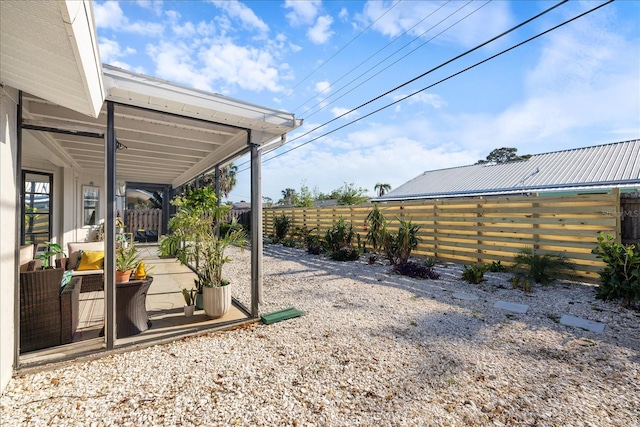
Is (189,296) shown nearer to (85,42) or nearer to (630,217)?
(85,42)

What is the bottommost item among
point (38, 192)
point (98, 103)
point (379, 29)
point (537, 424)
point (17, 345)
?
point (537, 424)

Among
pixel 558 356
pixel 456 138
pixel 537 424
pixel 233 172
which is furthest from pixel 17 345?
pixel 233 172

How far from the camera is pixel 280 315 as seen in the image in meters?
3.95

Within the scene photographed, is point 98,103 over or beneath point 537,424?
over

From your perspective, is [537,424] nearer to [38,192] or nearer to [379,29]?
[38,192]

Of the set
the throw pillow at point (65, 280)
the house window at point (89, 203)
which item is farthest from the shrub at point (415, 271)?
the house window at point (89, 203)

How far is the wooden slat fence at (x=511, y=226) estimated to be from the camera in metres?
5.29

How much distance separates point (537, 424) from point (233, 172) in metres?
27.6

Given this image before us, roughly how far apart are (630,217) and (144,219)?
1677 centimetres

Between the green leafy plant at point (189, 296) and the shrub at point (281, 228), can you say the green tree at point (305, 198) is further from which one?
the green leafy plant at point (189, 296)

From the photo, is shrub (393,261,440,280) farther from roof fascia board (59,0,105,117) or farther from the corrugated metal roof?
the corrugated metal roof

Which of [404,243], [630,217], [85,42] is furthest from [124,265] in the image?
[630,217]

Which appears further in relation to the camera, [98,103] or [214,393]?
[98,103]

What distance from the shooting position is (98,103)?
8.07ft
